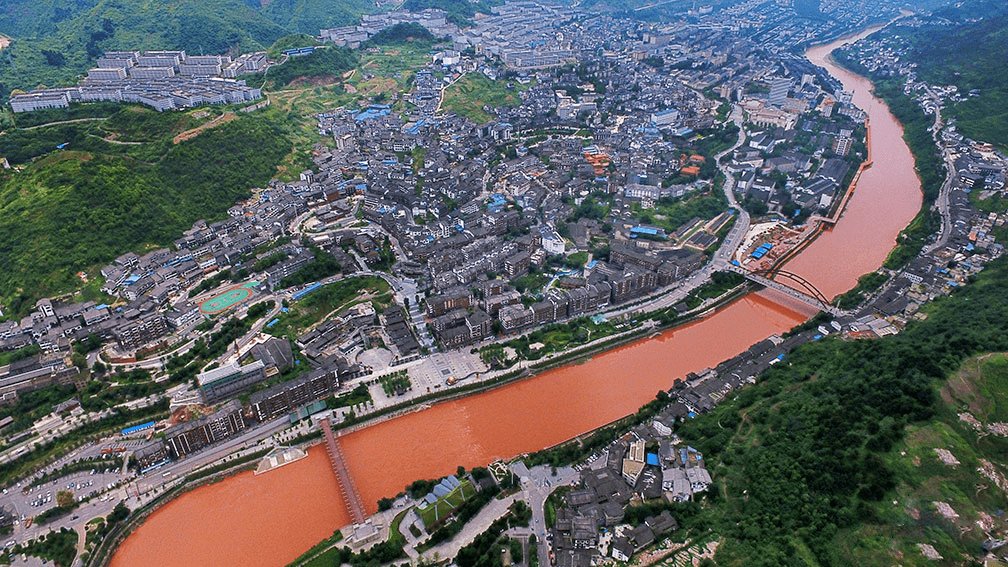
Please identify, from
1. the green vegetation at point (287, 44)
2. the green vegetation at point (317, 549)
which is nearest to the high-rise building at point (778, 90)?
the green vegetation at point (287, 44)

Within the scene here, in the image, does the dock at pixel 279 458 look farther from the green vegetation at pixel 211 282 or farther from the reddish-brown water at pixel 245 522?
the green vegetation at pixel 211 282

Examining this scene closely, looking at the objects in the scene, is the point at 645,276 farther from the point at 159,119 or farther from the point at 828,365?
the point at 159,119

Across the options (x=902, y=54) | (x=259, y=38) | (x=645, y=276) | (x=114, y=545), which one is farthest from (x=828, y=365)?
(x=259, y=38)

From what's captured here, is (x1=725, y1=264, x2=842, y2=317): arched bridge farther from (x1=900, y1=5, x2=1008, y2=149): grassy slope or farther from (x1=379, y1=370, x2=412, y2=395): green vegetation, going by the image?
(x1=900, y1=5, x2=1008, y2=149): grassy slope

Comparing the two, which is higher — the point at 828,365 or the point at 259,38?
the point at 259,38

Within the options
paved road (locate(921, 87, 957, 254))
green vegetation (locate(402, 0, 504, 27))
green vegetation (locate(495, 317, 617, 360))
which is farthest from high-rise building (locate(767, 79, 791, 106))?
green vegetation (locate(402, 0, 504, 27))
